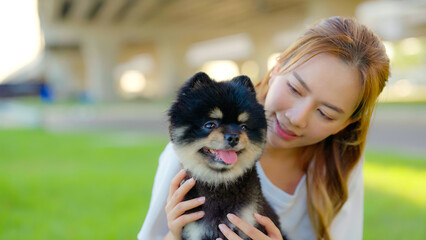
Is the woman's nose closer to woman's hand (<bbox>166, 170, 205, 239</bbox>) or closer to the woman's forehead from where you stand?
the woman's forehead

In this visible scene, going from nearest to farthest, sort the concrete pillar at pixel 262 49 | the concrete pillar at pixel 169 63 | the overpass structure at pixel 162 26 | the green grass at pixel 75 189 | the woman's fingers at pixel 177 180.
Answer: the woman's fingers at pixel 177 180 → the green grass at pixel 75 189 → the overpass structure at pixel 162 26 → the concrete pillar at pixel 169 63 → the concrete pillar at pixel 262 49

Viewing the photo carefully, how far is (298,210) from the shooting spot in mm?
2623

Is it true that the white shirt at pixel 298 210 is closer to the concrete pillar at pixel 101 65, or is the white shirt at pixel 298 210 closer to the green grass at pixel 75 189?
the green grass at pixel 75 189

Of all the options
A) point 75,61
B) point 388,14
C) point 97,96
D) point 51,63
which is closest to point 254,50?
point 388,14

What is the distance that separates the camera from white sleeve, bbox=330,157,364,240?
8.43ft

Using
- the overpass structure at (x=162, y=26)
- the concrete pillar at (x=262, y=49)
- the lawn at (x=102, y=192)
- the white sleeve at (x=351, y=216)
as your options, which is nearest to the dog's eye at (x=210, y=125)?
the white sleeve at (x=351, y=216)

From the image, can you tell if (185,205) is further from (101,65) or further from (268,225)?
(101,65)

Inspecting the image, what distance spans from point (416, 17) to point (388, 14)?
1.92 metres

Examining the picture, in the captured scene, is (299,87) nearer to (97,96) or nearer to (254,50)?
(97,96)

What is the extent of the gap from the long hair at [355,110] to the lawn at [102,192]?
182cm

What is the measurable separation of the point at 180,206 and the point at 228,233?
28cm

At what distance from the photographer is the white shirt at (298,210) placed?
2326 millimetres

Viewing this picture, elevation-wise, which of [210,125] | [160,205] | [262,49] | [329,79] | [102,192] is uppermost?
[329,79]

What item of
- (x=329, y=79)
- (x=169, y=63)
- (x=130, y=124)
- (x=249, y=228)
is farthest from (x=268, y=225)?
(x=169, y=63)
